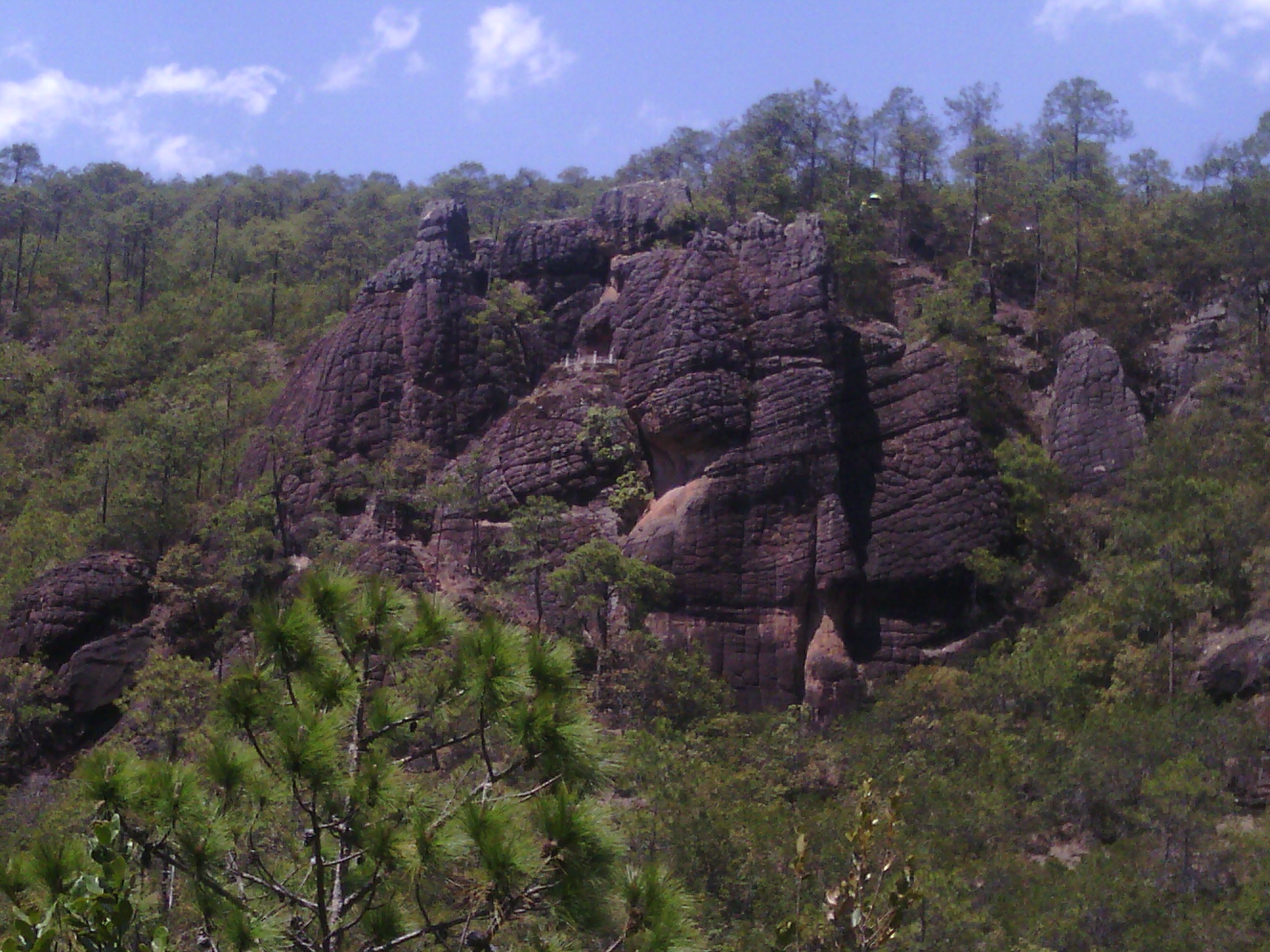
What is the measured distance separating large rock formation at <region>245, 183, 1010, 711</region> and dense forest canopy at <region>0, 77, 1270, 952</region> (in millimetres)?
1143

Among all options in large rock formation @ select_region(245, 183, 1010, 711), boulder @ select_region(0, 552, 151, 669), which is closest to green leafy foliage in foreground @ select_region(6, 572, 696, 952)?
large rock formation @ select_region(245, 183, 1010, 711)

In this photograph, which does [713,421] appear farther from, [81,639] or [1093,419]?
[81,639]

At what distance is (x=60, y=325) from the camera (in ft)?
176

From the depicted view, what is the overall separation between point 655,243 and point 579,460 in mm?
8010

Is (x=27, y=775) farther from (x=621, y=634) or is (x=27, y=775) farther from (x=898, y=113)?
(x=898, y=113)

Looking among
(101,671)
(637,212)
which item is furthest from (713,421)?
(101,671)

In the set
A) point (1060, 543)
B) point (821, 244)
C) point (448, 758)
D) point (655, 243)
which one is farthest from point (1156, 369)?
point (448, 758)

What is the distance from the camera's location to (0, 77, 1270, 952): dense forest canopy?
6.60 metres

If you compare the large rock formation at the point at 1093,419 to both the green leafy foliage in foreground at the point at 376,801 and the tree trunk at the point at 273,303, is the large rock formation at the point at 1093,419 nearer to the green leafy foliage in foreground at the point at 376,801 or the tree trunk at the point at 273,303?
the green leafy foliage in foreground at the point at 376,801

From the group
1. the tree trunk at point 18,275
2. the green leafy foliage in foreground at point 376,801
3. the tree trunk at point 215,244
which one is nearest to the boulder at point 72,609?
the tree trunk at point 215,244

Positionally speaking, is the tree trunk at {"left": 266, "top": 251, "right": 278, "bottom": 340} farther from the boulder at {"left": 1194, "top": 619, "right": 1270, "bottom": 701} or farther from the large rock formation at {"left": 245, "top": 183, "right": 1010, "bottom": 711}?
the boulder at {"left": 1194, "top": 619, "right": 1270, "bottom": 701}

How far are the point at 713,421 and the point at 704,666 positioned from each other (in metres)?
5.93

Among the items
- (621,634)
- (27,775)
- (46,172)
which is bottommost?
(27,775)

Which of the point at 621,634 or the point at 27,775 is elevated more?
the point at 621,634
